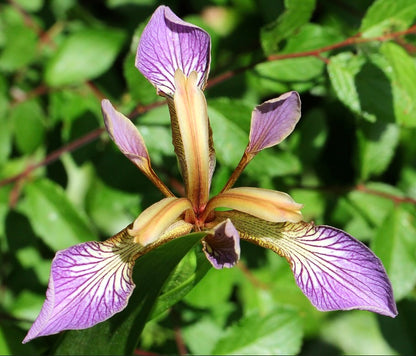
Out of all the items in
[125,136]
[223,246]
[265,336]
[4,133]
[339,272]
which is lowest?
[265,336]

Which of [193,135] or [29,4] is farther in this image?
[29,4]

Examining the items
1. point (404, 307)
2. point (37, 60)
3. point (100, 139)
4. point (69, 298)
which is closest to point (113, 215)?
point (100, 139)

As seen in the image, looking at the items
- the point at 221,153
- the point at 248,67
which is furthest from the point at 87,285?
the point at 248,67

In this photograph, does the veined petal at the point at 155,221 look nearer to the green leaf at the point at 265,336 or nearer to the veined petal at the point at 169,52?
the veined petal at the point at 169,52

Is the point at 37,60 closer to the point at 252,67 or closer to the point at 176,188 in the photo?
the point at 176,188

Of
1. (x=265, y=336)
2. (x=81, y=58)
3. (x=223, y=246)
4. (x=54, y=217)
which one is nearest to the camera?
(x=223, y=246)

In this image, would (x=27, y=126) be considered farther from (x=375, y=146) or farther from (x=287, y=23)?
(x=375, y=146)
